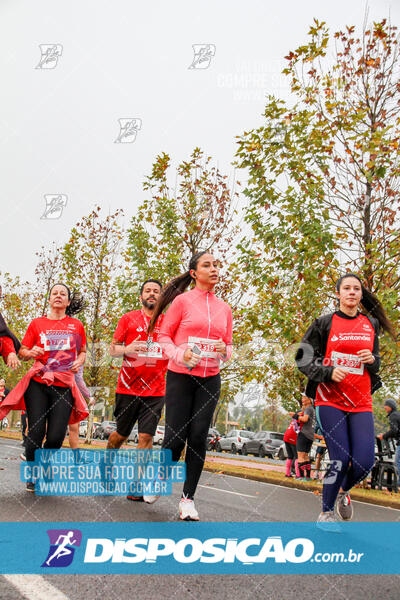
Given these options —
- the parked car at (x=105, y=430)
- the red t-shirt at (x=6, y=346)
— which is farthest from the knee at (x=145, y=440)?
the parked car at (x=105, y=430)

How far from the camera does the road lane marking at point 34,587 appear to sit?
2.37 m

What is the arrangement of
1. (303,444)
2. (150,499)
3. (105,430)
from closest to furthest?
(150,499)
(303,444)
(105,430)

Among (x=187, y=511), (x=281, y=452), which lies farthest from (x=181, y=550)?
(x=281, y=452)

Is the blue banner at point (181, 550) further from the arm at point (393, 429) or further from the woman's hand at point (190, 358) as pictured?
the arm at point (393, 429)

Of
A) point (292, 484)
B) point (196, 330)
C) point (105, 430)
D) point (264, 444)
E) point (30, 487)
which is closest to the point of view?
point (196, 330)

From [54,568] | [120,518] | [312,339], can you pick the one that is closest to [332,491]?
[312,339]

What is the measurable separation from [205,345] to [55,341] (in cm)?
194

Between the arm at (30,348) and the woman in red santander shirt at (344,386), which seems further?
the arm at (30,348)

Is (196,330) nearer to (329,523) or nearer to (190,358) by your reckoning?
(190,358)

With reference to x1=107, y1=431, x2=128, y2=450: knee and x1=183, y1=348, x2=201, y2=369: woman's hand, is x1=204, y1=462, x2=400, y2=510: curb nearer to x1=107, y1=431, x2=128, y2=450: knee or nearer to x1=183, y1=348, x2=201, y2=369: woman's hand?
x1=107, y1=431, x2=128, y2=450: knee

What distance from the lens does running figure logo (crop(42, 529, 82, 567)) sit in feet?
9.43

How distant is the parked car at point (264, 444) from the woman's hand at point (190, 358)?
25849 millimetres

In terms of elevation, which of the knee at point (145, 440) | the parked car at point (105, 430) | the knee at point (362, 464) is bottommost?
the parked car at point (105, 430)

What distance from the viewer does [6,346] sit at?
5312mm
